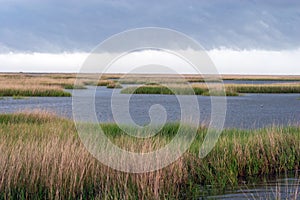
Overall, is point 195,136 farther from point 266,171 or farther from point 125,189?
point 125,189

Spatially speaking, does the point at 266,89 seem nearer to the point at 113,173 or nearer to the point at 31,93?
the point at 31,93

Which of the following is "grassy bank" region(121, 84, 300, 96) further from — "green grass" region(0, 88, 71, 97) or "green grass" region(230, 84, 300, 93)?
"green grass" region(0, 88, 71, 97)

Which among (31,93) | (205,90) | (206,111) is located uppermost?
(31,93)

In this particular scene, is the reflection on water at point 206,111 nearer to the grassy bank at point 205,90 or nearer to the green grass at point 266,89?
the grassy bank at point 205,90

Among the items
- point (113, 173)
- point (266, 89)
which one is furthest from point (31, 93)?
point (113, 173)

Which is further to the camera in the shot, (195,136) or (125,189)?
(195,136)

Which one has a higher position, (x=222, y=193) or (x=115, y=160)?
(x=115, y=160)

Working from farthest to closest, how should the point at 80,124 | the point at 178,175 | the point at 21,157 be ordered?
1. the point at 80,124
2. the point at 178,175
3. the point at 21,157

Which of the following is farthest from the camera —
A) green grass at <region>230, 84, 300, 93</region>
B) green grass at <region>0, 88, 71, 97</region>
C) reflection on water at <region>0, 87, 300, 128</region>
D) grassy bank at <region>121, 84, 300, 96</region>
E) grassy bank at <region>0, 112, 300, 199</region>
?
green grass at <region>230, 84, 300, 93</region>

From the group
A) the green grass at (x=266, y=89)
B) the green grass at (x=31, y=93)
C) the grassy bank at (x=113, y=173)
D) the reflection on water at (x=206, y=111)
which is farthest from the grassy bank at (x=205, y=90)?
the grassy bank at (x=113, y=173)

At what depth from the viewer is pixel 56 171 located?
7.69m

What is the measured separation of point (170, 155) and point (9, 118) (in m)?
8.93

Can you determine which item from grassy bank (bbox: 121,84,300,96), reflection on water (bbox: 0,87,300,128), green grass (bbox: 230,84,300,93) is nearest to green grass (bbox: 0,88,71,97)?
reflection on water (bbox: 0,87,300,128)

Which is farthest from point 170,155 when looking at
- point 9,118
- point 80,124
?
point 9,118
